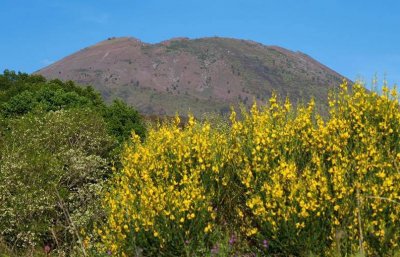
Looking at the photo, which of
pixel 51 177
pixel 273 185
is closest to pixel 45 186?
pixel 51 177

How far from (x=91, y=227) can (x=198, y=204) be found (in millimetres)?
7126

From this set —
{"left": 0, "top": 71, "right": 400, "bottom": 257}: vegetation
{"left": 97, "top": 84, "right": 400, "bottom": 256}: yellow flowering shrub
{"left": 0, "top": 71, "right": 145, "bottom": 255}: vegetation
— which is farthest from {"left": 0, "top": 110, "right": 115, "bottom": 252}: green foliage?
{"left": 97, "top": 84, "right": 400, "bottom": 256}: yellow flowering shrub

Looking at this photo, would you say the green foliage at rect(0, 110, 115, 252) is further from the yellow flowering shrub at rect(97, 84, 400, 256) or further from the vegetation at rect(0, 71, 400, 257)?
the yellow flowering shrub at rect(97, 84, 400, 256)

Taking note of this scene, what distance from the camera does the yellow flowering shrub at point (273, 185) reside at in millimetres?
9109

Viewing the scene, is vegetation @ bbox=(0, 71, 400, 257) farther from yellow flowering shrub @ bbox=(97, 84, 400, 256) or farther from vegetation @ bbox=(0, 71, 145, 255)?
vegetation @ bbox=(0, 71, 145, 255)

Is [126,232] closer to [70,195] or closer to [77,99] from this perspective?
[70,195]

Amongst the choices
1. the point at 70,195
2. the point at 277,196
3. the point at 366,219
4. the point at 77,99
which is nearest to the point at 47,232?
the point at 70,195

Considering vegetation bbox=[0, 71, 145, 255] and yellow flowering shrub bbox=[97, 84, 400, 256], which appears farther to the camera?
vegetation bbox=[0, 71, 145, 255]

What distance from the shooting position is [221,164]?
10508 mm

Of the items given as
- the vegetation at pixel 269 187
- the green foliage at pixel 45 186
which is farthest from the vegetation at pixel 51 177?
the vegetation at pixel 269 187

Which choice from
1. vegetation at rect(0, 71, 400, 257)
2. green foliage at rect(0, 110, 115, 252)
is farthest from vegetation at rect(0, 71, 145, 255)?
vegetation at rect(0, 71, 400, 257)

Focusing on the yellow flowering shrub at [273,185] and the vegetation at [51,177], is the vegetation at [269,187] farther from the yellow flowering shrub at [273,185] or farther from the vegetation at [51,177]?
the vegetation at [51,177]

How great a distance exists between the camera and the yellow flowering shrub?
29.9 ft

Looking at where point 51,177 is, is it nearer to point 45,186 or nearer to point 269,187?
point 45,186
